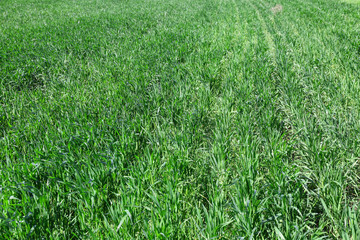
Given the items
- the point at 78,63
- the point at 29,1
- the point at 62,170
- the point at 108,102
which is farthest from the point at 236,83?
the point at 29,1

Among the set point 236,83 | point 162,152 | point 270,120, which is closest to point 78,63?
point 236,83

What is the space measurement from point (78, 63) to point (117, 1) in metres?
20.9

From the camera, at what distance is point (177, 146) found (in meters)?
2.50

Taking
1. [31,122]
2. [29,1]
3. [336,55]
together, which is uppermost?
[29,1]

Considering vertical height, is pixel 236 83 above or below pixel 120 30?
below

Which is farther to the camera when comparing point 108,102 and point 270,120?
point 108,102

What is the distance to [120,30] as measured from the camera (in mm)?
10141

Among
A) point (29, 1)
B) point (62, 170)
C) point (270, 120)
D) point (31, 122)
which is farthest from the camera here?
point (29, 1)

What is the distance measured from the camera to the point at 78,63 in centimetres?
610

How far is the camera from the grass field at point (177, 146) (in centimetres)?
177

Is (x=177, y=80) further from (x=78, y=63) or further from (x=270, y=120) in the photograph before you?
(x=78, y=63)

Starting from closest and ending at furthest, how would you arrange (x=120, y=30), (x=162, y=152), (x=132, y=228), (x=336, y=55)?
(x=132, y=228), (x=162, y=152), (x=336, y=55), (x=120, y=30)

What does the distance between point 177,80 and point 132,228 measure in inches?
132

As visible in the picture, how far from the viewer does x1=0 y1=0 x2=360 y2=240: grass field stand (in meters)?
1.77
